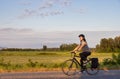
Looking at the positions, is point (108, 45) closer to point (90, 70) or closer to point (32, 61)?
point (32, 61)

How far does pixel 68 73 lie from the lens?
61.2 ft

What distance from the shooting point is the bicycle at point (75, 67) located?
18.7 m

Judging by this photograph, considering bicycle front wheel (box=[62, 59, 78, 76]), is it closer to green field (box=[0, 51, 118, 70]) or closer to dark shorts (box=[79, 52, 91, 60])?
dark shorts (box=[79, 52, 91, 60])

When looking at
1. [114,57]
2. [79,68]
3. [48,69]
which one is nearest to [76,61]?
[79,68]

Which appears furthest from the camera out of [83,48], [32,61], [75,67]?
[32,61]

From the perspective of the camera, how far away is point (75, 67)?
18734 mm

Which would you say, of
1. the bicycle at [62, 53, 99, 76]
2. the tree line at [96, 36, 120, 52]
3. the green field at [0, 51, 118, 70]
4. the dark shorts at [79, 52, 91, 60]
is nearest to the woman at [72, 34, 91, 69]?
the dark shorts at [79, 52, 91, 60]

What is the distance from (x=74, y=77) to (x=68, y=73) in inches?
40.6

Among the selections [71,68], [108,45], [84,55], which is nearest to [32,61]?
[71,68]

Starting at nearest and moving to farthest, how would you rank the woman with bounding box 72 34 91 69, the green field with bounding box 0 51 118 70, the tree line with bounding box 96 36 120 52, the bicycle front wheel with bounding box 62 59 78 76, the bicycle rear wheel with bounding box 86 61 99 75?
1. the woman with bounding box 72 34 91 69
2. the bicycle front wheel with bounding box 62 59 78 76
3. the bicycle rear wheel with bounding box 86 61 99 75
4. the green field with bounding box 0 51 118 70
5. the tree line with bounding box 96 36 120 52

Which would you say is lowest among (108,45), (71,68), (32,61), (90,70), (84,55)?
(90,70)

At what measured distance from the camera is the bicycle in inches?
734

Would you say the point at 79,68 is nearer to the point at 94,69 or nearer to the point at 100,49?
the point at 94,69

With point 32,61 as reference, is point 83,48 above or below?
above
